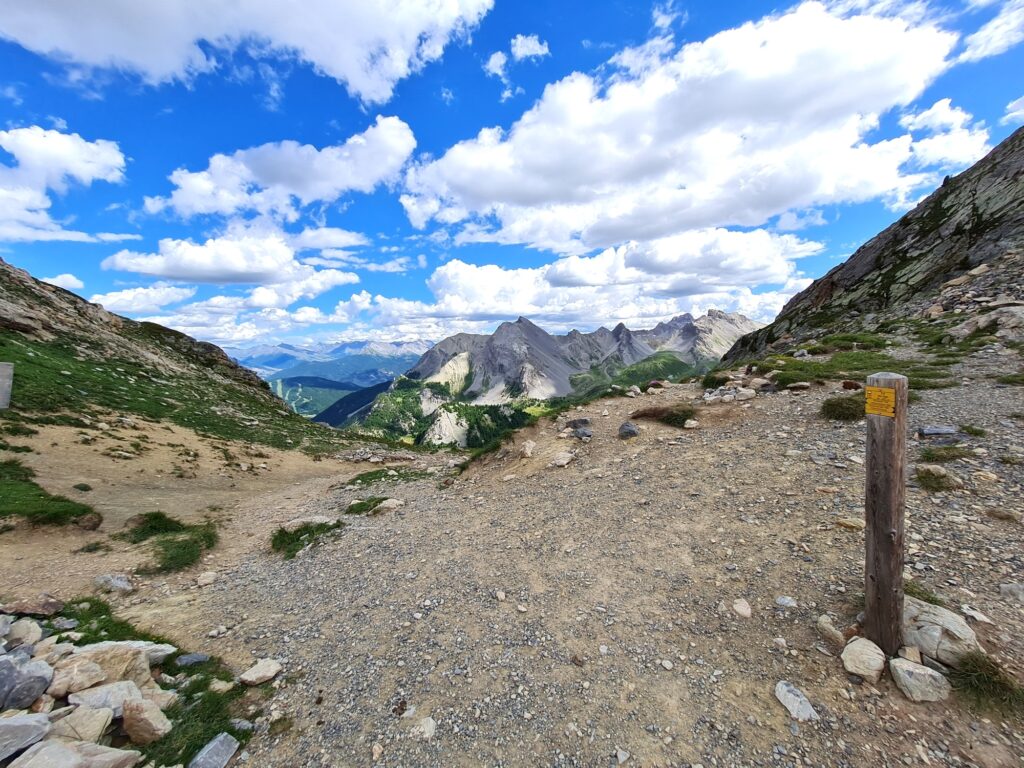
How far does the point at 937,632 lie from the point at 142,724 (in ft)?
38.9

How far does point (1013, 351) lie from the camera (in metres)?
21.7

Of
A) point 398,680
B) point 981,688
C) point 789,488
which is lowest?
point 398,680

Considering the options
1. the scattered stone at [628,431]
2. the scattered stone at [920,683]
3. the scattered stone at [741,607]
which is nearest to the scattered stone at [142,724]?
the scattered stone at [741,607]

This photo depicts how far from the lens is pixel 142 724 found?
590cm

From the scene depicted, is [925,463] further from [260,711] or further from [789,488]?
[260,711]

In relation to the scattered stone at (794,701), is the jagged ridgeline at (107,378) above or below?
above

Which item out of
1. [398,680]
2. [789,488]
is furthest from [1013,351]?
[398,680]

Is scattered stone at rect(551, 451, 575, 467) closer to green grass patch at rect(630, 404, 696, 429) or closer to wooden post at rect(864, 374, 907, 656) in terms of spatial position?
green grass patch at rect(630, 404, 696, 429)

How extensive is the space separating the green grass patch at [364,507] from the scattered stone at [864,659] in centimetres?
1585

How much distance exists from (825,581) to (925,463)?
6697mm

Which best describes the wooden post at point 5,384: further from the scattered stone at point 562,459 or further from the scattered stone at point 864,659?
the scattered stone at point 864,659

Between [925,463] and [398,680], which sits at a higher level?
[925,463]

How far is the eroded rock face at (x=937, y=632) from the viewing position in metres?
5.87

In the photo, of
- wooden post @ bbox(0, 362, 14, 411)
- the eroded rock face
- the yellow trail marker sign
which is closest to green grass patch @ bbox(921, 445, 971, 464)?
the eroded rock face
